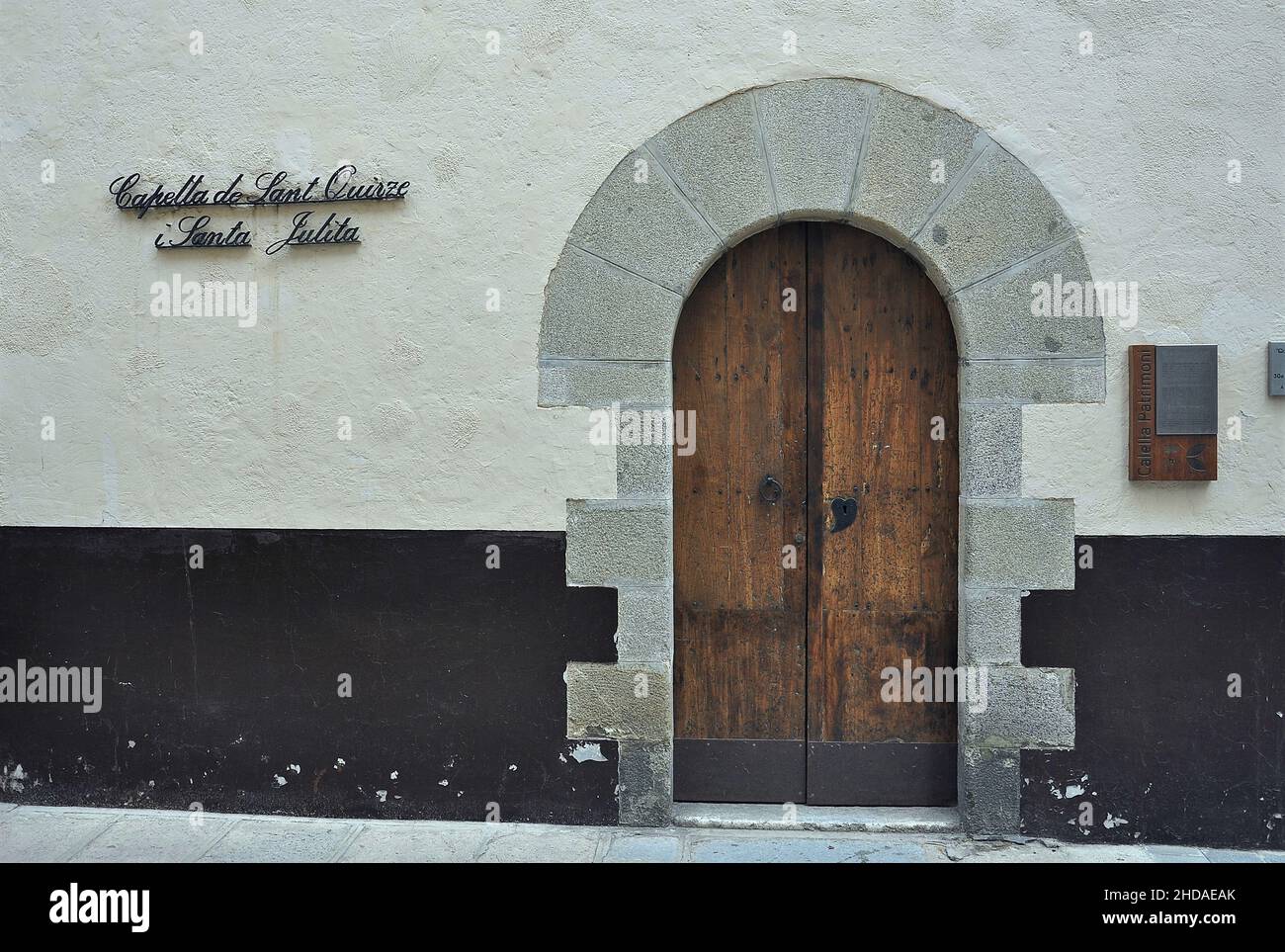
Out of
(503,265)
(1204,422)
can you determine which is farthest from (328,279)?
(1204,422)

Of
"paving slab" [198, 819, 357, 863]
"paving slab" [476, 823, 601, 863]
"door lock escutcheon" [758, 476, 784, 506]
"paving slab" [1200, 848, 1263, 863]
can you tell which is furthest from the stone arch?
"paving slab" [198, 819, 357, 863]

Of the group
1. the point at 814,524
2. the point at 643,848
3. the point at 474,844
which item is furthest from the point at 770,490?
the point at 474,844

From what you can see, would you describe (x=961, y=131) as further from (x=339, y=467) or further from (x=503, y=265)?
(x=339, y=467)

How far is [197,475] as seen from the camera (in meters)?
4.40

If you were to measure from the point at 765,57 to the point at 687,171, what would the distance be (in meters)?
0.55

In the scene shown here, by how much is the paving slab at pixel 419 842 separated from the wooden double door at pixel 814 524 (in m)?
0.90

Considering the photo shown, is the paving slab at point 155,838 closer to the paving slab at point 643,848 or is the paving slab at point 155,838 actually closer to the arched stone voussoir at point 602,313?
the paving slab at point 643,848

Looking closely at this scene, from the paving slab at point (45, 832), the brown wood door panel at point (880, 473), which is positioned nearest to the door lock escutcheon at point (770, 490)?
the brown wood door panel at point (880, 473)

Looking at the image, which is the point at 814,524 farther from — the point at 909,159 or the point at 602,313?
the point at 909,159

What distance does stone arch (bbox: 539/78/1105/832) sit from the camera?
4035 millimetres

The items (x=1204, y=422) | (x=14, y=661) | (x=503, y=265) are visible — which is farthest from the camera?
(x=14, y=661)

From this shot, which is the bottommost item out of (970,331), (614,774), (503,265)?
(614,774)

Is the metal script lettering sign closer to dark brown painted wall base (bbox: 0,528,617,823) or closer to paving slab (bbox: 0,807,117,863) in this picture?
dark brown painted wall base (bbox: 0,528,617,823)

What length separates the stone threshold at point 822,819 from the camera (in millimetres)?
4211
